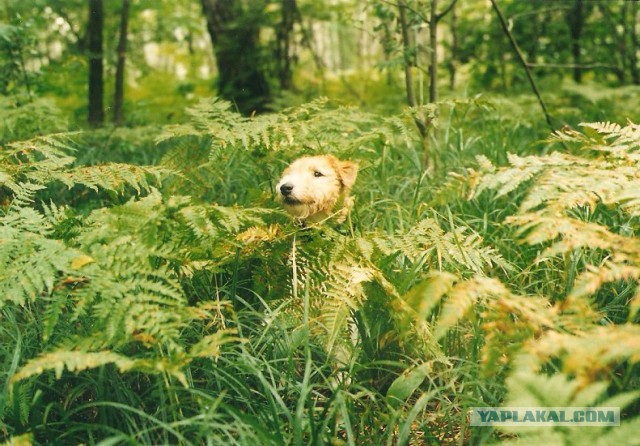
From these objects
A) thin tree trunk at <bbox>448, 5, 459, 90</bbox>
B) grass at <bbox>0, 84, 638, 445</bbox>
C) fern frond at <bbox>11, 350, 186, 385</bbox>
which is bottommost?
grass at <bbox>0, 84, 638, 445</bbox>

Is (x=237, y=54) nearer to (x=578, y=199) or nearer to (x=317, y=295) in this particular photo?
(x=317, y=295)

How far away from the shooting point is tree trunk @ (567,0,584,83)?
7.51 m

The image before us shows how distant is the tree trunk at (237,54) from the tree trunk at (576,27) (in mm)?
4390

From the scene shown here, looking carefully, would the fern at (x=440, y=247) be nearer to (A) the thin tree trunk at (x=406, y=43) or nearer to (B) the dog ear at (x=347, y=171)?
(B) the dog ear at (x=347, y=171)

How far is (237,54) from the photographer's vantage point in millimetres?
7129

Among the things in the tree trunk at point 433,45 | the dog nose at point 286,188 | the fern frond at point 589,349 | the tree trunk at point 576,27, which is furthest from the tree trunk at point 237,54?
the fern frond at point 589,349

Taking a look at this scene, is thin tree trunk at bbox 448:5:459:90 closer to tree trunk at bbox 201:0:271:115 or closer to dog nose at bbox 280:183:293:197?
tree trunk at bbox 201:0:271:115

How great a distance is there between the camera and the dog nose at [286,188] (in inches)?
120

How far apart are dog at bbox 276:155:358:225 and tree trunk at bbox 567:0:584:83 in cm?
579

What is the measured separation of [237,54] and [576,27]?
4.82 m

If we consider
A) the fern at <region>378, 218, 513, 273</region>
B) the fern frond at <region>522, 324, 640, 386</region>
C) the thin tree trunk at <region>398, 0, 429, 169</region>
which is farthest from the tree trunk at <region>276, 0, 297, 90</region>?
the fern frond at <region>522, 324, 640, 386</region>

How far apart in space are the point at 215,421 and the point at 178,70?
15.9 metres

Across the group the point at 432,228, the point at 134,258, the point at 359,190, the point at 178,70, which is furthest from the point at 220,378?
the point at 178,70

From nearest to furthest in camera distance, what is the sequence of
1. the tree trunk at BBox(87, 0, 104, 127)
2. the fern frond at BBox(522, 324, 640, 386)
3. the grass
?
the fern frond at BBox(522, 324, 640, 386) < the grass < the tree trunk at BBox(87, 0, 104, 127)
